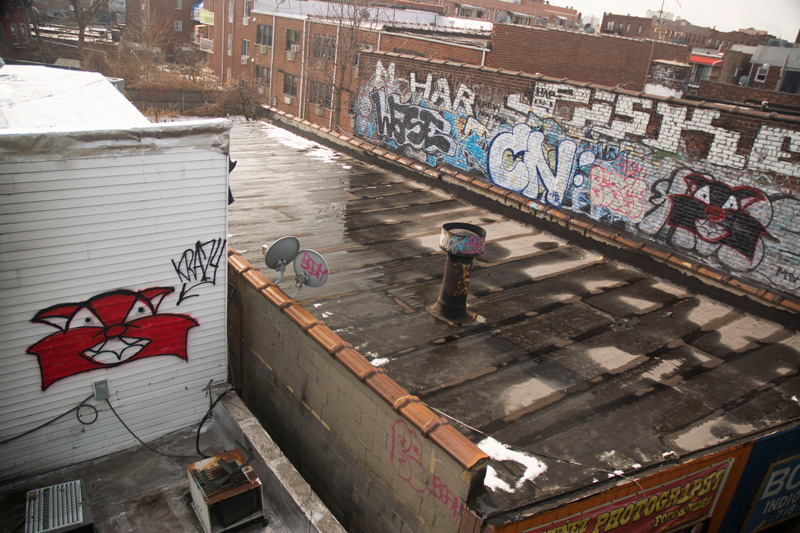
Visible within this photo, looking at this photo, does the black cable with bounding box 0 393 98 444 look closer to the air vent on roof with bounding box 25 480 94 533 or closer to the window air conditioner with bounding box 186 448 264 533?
the air vent on roof with bounding box 25 480 94 533

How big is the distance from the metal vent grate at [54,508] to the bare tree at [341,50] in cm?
3069

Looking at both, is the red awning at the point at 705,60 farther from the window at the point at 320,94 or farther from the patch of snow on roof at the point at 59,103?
the patch of snow on roof at the point at 59,103

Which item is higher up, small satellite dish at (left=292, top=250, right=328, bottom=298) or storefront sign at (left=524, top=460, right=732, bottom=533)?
small satellite dish at (left=292, top=250, right=328, bottom=298)

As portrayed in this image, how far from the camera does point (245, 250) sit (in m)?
10.2

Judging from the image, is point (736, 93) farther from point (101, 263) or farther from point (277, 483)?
point (101, 263)

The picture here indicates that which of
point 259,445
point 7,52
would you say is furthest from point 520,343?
point 7,52

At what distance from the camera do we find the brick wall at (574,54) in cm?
2889

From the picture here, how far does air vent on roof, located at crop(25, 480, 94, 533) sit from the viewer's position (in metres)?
6.16

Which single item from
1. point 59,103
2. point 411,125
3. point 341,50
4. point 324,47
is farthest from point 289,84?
point 59,103

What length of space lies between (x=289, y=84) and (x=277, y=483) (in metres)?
39.5

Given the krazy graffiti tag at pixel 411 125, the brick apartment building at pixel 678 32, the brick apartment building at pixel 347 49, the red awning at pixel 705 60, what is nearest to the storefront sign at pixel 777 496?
the krazy graffiti tag at pixel 411 125

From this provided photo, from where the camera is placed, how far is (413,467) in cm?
616

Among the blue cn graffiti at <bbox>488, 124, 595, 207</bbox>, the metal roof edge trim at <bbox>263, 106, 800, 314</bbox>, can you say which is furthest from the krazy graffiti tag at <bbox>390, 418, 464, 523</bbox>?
the blue cn graffiti at <bbox>488, 124, 595, 207</bbox>

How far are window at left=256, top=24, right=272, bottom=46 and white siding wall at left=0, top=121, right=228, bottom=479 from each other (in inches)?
1588
